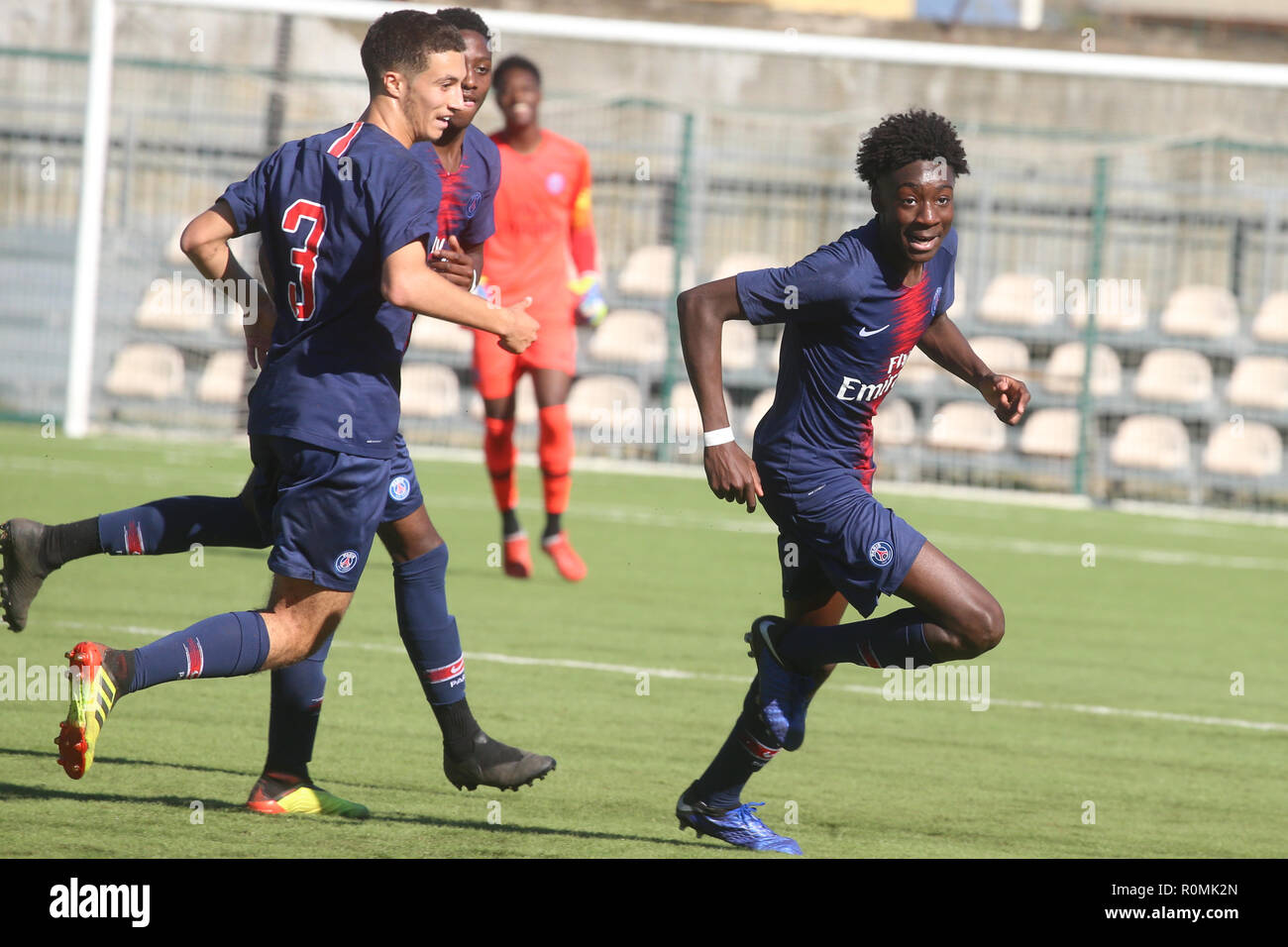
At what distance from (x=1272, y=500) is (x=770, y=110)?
598 centimetres

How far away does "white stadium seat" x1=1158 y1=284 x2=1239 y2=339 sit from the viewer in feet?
53.2

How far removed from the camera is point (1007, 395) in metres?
4.66

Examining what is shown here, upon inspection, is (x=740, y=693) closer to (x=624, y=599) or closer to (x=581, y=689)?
(x=581, y=689)

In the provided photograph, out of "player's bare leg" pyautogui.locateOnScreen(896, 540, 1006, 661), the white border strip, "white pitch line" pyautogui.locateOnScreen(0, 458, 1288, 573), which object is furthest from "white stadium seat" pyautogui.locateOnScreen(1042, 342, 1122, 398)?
"player's bare leg" pyautogui.locateOnScreen(896, 540, 1006, 661)

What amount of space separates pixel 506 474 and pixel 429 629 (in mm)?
4766

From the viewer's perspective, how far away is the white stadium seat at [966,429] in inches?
625

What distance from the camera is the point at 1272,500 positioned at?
15539 mm

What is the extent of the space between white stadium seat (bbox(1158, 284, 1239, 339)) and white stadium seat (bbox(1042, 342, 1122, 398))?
0.64 m

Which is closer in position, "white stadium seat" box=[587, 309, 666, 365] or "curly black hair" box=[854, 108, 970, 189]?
"curly black hair" box=[854, 108, 970, 189]

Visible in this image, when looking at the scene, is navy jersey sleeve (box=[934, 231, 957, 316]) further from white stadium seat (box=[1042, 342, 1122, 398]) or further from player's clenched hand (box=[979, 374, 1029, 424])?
white stadium seat (box=[1042, 342, 1122, 398])

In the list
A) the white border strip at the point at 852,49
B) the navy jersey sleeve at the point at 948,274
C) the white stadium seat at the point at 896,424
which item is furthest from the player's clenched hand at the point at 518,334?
the white stadium seat at the point at 896,424

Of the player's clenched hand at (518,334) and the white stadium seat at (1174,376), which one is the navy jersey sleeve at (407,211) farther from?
the white stadium seat at (1174,376)
